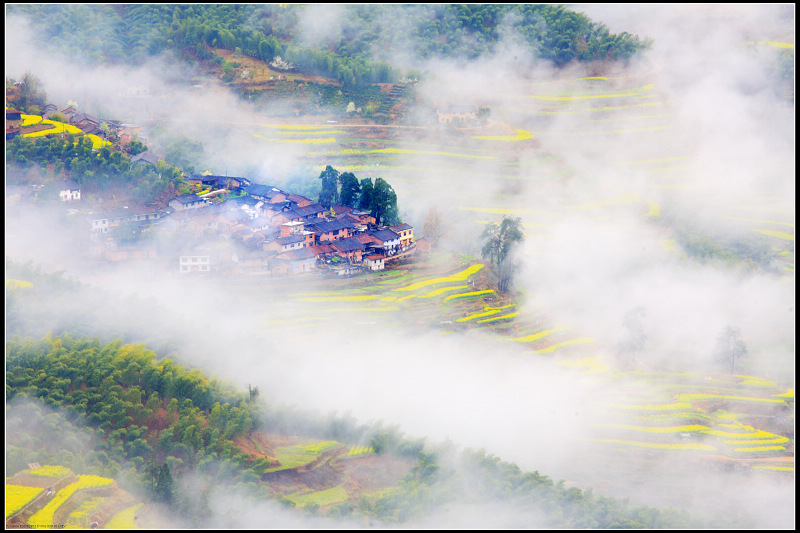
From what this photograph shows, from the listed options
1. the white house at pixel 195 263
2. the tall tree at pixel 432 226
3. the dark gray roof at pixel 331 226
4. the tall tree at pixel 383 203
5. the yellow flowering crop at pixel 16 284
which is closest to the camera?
the yellow flowering crop at pixel 16 284

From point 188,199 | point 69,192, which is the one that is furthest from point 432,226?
point 69,192

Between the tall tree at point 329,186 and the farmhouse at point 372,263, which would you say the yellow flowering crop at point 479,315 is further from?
the tall tree at point 329,186

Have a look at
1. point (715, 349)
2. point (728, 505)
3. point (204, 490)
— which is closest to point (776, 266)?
point (715, 349)

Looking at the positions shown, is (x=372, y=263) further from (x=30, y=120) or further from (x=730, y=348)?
(x=30, y=120)

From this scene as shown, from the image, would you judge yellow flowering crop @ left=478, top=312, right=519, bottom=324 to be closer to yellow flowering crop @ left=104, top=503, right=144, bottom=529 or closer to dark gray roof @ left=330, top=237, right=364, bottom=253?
dark gray roof @ left=330, top=237, right=364, bottom=253

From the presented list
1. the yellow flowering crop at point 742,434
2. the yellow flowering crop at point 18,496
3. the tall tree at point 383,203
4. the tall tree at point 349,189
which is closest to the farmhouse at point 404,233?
the tall tree at point 383,203

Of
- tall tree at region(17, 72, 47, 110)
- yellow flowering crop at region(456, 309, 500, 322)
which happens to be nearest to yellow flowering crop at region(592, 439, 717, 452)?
yellow flowering crop at region(456, 309, 500, 322)
